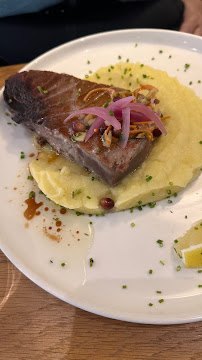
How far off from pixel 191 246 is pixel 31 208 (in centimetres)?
158

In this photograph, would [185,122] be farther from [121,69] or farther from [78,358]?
[78,358]

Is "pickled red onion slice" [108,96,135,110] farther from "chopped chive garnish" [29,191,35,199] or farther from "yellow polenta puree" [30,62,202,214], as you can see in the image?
"chopped chive garnish" [29,191,35,199]

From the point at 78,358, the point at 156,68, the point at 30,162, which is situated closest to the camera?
the point at 78,358

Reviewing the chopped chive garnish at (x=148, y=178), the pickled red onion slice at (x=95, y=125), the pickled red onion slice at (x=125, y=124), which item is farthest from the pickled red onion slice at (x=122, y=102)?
the chopped chive garnish at (x=148, y=178)

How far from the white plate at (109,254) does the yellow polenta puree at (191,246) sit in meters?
0.06

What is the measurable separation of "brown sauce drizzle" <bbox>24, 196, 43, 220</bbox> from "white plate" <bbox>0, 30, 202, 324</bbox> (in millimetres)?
51

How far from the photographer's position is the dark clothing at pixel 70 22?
5652 millimetres

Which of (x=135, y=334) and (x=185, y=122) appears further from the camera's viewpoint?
(x=185, y=122)

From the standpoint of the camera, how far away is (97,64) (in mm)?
4293

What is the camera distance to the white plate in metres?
2.45

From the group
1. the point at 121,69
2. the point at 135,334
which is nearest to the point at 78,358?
the point at 135,334

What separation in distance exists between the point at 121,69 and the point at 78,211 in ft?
6.82

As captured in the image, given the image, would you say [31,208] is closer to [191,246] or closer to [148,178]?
[148,178]

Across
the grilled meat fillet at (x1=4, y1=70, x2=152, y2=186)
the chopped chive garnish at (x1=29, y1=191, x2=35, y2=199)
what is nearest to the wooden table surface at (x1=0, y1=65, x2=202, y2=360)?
the chopped chive garnish at (x1=29, y1=191, x2=35, y2=199)
